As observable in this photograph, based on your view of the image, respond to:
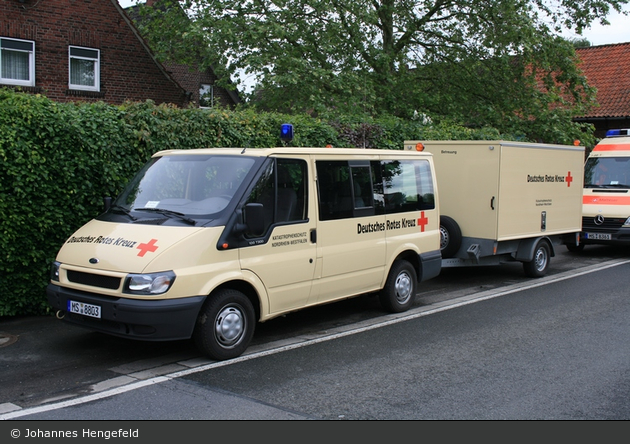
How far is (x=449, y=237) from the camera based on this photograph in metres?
11.2

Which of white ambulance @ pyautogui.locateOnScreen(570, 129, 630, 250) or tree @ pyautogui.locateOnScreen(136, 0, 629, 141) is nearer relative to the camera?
white ambulance @ pyautogui.locateOnScreen(570, 129, 630, 250)

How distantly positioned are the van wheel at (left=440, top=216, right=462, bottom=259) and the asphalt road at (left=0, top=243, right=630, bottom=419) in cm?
212

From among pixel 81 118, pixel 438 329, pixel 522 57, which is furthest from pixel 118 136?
pixel 522 57

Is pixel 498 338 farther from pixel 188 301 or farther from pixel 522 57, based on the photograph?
pixel 522 57

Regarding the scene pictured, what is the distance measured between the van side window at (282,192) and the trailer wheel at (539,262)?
614cm

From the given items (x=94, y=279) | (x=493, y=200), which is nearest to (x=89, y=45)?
(x=493, y=200)

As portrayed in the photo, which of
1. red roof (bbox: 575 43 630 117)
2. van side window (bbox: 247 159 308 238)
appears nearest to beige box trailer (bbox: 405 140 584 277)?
van side window (bbox: 247 159 308 238)

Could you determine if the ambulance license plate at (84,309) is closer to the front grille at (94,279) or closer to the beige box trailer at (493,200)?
the front grille at (94,279)

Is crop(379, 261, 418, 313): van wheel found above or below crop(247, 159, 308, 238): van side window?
below

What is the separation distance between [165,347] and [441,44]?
14.9 metres

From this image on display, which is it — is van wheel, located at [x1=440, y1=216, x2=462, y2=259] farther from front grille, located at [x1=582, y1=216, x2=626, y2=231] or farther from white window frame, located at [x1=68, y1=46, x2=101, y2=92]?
white window frame, located at [x1=68, y1=46, x2=101, y2=92]

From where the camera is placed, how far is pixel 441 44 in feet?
64.1

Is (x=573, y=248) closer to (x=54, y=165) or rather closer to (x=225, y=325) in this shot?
(x=225, y=325)

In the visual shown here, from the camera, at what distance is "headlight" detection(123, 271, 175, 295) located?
6121mm
